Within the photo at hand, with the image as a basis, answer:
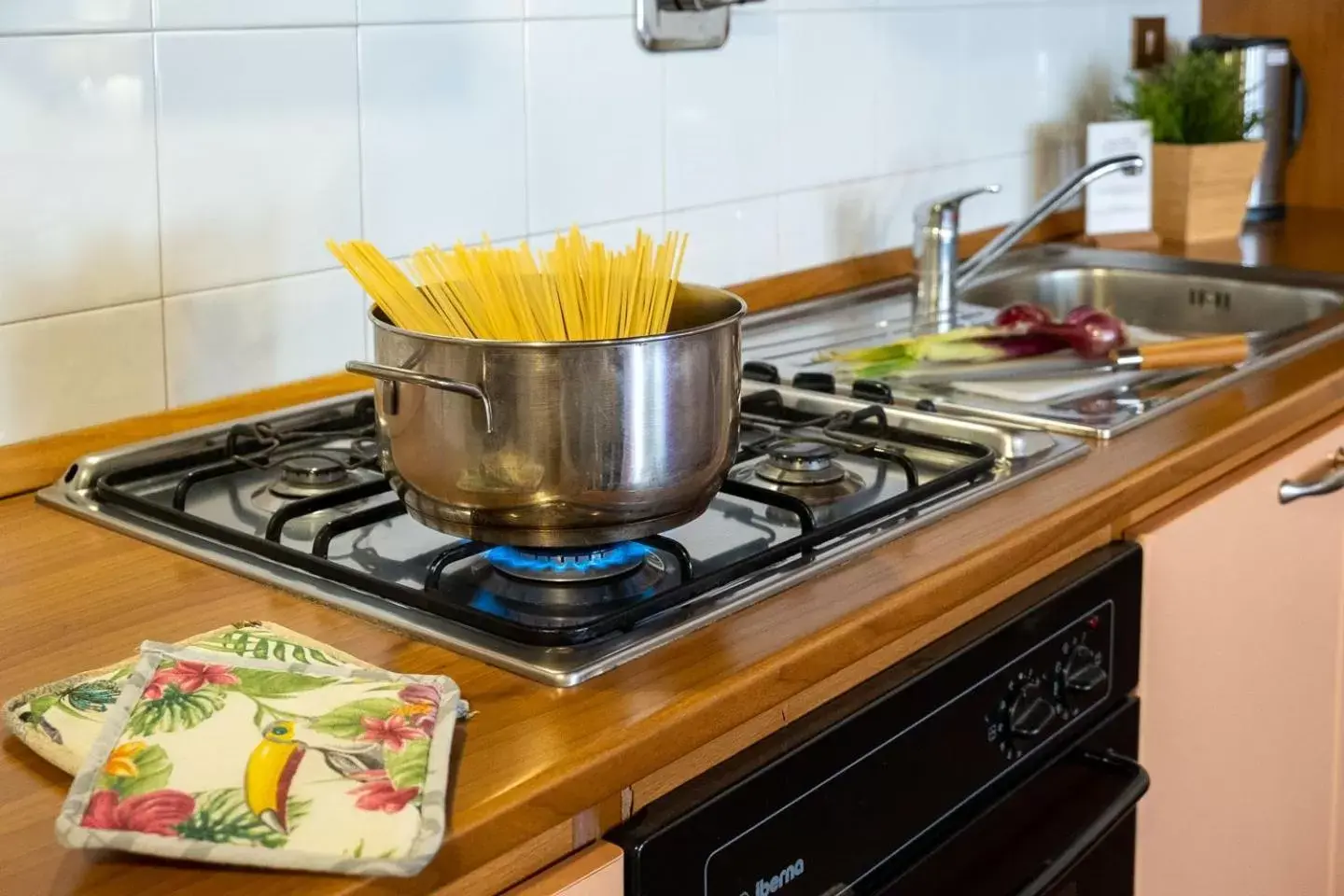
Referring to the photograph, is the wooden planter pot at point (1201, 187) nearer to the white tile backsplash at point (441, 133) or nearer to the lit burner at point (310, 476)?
the white tile backsplash at point (441, 133)

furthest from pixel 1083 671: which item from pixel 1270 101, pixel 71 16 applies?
pixel 1270 101

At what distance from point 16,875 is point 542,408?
0.36 metres

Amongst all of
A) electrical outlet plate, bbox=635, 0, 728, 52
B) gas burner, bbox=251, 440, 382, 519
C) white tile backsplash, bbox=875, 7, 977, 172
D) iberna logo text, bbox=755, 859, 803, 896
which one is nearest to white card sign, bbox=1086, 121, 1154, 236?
white tile backsplash, bbox=875, 7, 977, 172

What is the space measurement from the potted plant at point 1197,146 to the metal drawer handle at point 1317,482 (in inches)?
30.4

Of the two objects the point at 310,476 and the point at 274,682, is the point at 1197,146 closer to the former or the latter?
the point at 310,476

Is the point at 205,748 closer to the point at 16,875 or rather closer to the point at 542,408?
the point at 16,875

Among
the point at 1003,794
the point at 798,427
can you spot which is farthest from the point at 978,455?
the point at 1003,794

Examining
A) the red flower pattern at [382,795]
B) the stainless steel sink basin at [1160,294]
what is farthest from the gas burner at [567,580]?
the stainless steel sink basin at [1160,294]

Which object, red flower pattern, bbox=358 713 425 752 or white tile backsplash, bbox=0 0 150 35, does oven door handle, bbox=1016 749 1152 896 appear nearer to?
red flower pattern, bbox=358 713 425 752

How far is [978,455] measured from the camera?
120 cm

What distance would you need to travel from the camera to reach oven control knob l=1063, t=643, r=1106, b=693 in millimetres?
1133

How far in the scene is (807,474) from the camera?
117cm

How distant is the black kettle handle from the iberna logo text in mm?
1999

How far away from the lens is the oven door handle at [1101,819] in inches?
42.7
